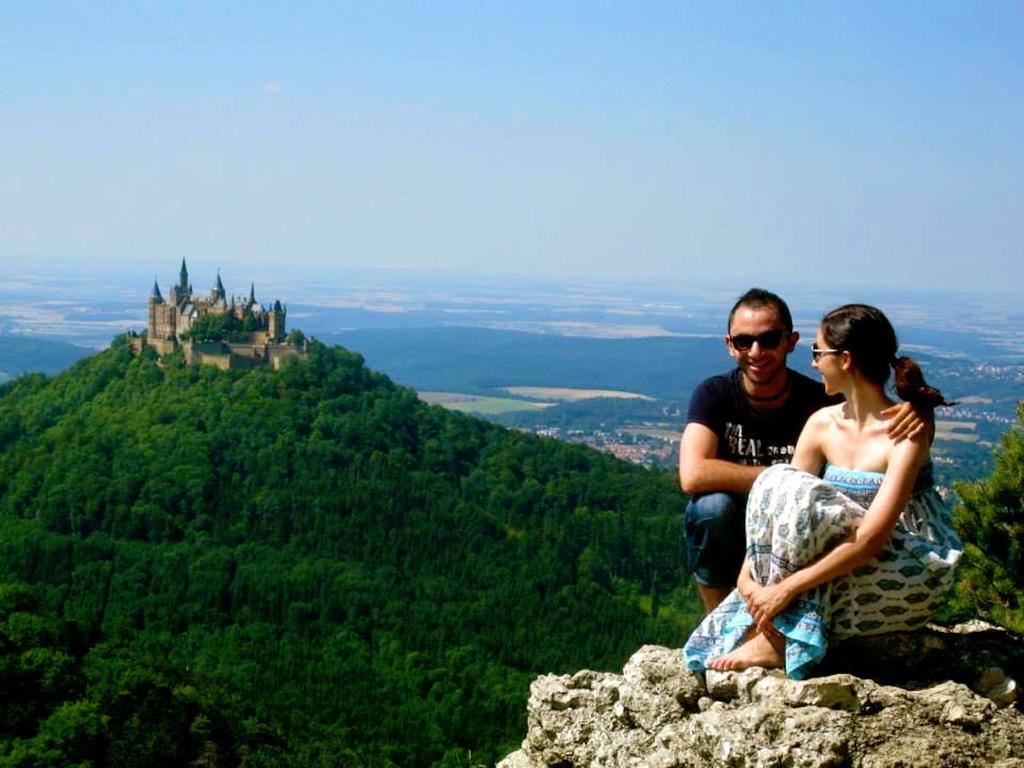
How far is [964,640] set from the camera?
567 centimetres

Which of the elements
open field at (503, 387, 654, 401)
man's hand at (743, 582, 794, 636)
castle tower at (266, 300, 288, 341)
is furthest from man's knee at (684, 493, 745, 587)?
open field at (503, 387, 654, 401)

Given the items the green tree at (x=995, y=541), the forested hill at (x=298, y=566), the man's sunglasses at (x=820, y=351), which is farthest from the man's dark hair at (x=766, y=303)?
the forested hill at (x=298, y=566)

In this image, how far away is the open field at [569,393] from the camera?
168 m

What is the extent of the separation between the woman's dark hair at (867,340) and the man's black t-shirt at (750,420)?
3.15 feet

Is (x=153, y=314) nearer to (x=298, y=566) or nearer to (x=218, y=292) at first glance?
(x=218, y=292)

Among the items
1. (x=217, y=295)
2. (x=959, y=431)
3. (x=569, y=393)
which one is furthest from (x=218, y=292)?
(x=569, y=393)

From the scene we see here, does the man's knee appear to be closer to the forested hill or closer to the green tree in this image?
the green tree

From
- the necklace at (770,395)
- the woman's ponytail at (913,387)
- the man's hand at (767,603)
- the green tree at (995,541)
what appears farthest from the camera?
the green tree at (995,541)

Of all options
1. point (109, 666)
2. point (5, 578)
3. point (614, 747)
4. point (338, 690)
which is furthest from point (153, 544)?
point (614, 747)

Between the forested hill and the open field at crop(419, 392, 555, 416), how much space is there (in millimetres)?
75384

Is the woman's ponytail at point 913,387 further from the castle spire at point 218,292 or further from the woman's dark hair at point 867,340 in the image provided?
the castle spire at point 218,292

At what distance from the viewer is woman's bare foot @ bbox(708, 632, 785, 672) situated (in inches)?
221

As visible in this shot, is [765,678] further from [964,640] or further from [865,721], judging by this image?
[964,640]

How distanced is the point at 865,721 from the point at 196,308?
66990mm
